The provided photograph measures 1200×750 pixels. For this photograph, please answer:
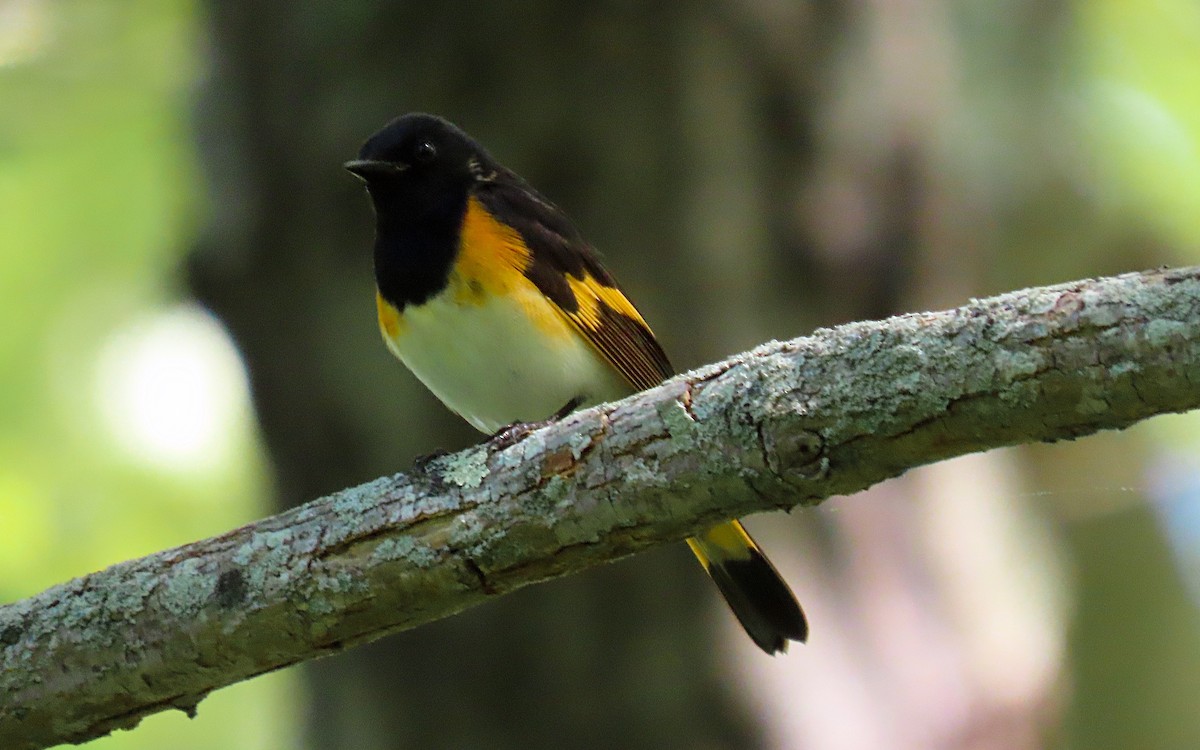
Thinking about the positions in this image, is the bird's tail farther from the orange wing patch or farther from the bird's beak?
the bird's beak

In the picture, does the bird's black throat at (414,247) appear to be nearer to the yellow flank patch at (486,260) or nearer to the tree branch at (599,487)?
the yellow flank patch at (486,260)

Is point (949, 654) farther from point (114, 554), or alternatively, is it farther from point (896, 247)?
point (114, 554)

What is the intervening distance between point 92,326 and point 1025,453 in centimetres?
464

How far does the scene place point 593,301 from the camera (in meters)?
3.69

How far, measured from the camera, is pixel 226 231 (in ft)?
14.4

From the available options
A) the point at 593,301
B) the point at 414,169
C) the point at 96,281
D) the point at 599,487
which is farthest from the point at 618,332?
the point at 96,281

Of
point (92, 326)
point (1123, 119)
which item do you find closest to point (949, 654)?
point (1123, 119)

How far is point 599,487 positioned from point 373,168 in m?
1.81

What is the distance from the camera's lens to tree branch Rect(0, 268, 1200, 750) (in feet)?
6.13

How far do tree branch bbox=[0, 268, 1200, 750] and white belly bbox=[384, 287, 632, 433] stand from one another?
1000 mm

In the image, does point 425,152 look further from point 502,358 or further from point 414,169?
point 502,358

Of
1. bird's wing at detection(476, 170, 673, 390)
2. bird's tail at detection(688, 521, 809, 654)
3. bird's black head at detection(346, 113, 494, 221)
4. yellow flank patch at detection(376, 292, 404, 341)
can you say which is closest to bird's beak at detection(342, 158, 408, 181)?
bird's black head at detection(346, 113, 494, 221)

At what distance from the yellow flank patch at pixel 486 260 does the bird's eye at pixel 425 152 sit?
0.26 meters

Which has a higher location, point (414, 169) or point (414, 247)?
point (414, 169)
